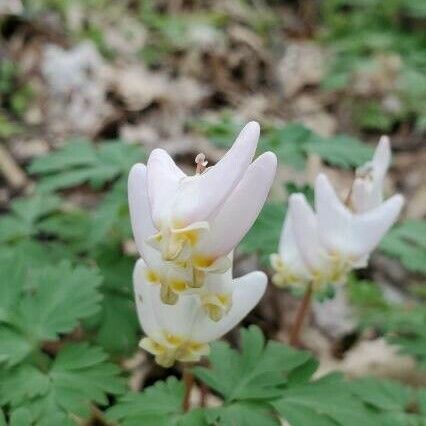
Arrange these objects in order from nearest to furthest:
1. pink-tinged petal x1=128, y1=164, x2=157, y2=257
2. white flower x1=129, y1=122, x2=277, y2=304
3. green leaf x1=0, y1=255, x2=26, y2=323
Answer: white flower x1=129, y1=122, x2=277, y2=304 → pink-tinged petal x1=128, y1=164, x2=157, y2=257 → green leaf x1=0, y1=255, x2=26, y2=323

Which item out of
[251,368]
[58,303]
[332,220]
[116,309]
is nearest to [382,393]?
[251,368]

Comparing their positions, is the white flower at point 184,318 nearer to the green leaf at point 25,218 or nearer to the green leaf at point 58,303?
the green leaf at point 58,303

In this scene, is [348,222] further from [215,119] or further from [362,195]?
[215,119]

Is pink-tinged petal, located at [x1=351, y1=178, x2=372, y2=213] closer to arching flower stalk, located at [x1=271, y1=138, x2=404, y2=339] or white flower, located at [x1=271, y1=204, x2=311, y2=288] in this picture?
arching flower stalk, located at [x1=271, y1=138, x2=404, y2=339]

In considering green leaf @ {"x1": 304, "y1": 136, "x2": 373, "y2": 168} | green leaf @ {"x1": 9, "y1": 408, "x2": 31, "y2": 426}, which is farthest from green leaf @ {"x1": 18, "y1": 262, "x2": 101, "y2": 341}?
green leaf @ {"x1": 304, "y1": 136, "x2": 373, "y2": 168}

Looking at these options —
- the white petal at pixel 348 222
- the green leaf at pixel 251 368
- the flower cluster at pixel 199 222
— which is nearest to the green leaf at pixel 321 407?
the green leaf at pixel 251 368
